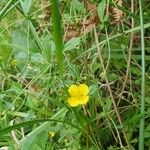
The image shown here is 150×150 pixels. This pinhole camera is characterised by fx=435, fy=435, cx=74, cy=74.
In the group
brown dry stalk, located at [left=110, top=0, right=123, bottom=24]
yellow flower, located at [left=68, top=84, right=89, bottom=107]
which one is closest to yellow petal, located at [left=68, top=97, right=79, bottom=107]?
yellow flower, located at [left=68, top=84, right=89, bottom=107]

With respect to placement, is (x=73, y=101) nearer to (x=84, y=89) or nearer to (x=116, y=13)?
(x=84, y=89)

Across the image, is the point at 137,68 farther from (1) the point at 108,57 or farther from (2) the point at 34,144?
(2) the point at 34,144

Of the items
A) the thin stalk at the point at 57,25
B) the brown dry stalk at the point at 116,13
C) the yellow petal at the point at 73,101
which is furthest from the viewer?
the brown dry stalk at the point at 116,13

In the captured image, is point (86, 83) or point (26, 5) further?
point (86, 83)

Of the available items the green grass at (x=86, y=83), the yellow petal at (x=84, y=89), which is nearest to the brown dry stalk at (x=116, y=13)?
the green grass at (x=86, y=83)

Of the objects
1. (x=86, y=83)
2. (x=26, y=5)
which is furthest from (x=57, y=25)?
(x=86, y=83)

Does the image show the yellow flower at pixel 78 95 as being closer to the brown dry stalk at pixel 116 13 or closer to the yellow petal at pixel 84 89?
the yellow petal at pixel 84 89
